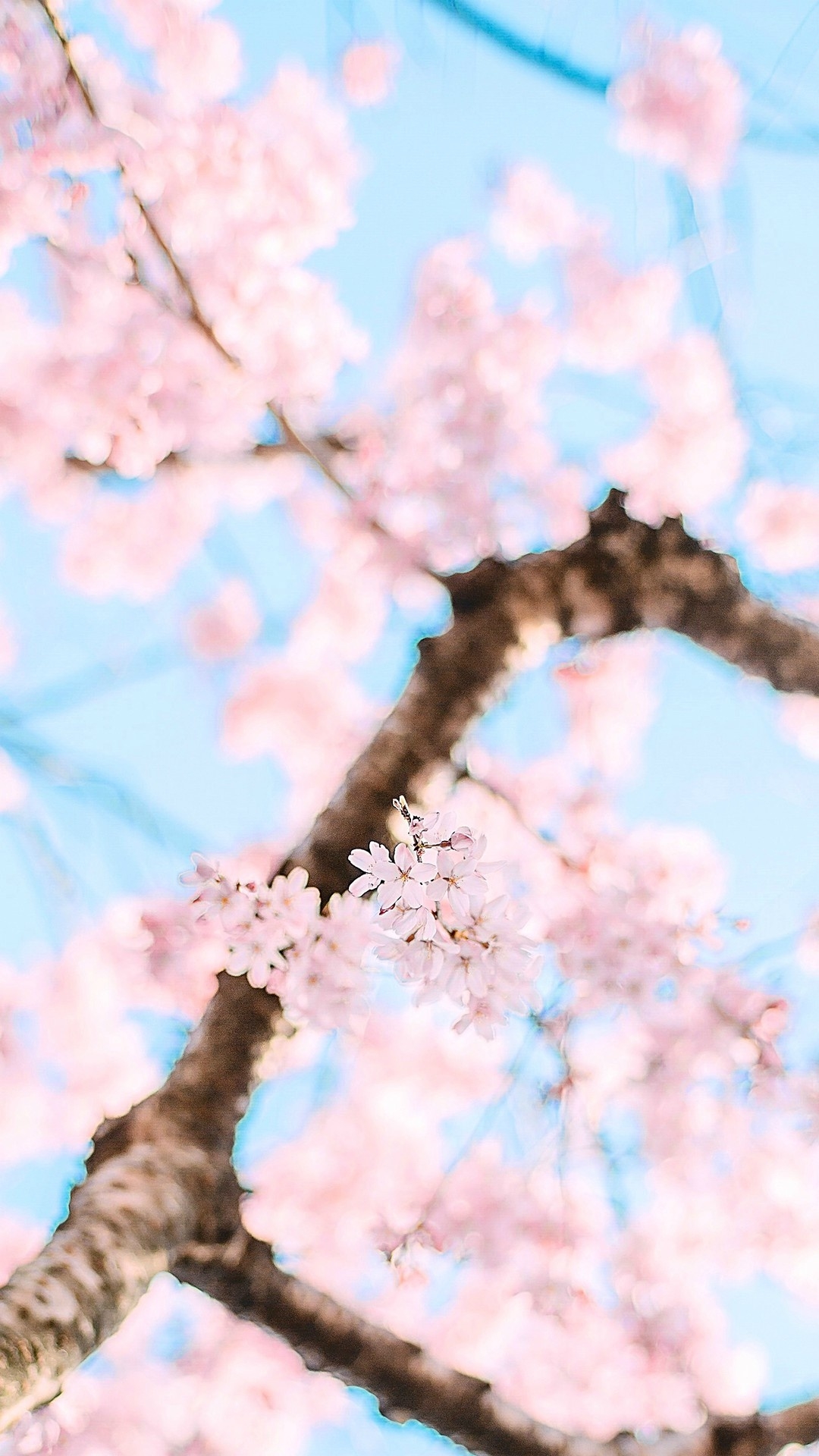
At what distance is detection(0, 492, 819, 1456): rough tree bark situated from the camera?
1.81 m

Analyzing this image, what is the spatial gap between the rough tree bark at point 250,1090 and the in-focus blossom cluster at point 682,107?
3.21 metres

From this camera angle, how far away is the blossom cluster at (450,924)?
142cm

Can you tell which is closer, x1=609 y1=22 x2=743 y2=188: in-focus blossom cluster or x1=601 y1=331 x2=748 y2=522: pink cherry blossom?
x1=609 y1=22 x2=743 y2=188: in-focus blossom cluster

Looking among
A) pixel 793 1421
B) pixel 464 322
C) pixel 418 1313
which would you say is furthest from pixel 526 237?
pixel 418 1313

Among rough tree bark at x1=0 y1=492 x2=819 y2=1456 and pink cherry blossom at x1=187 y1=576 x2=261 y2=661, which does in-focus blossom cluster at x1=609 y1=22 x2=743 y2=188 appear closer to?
rough tree bark at x1=0 y1=492 x2=819 y2=1456

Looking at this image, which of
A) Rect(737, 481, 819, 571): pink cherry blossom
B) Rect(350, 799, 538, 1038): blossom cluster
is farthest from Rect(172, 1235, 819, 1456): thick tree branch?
Rect(737, 481, 819, 571): pink cherry blossom

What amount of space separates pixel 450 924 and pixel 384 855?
0.69 ft

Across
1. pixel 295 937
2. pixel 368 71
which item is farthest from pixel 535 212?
pixel 295 937

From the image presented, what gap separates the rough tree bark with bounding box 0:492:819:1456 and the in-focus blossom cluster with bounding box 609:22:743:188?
3.21m

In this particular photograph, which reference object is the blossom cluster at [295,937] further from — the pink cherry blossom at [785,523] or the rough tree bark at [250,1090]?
the pink cherry blossom at [785,523]

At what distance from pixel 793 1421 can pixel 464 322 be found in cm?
482

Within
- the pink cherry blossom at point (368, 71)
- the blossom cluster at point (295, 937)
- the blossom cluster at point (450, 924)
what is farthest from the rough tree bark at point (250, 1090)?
the pink cherry blossom at point (368, 71)

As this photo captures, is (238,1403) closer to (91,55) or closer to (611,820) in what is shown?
(611,820)

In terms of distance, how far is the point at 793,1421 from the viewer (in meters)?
2.67
